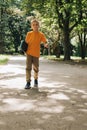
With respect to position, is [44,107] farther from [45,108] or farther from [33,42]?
[33,42]

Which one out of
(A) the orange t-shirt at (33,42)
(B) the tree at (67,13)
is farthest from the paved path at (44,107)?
(B) the tree at (67,13)

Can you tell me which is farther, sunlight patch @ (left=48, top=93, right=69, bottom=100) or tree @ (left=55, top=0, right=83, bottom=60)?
tree @ (left=55, top=0, right=83, bottom=60)

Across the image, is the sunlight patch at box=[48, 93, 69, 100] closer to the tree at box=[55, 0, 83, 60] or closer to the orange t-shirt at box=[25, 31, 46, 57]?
the orange t-shirt at box=[25, 31, 46, 57]

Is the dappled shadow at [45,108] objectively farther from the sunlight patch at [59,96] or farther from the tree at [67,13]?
the tree at [67,13]

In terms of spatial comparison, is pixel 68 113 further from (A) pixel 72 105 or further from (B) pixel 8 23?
(B) pixel 8 23

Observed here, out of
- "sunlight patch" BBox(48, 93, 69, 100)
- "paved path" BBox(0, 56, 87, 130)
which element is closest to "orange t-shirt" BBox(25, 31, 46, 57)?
"paved path" BBox(0, 56, 87, 130)

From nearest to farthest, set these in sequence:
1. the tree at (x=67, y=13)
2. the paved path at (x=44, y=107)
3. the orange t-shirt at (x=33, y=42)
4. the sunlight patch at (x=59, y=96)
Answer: the paved path at (x=44, y=107) < the sunlight patch at (x=59, y=96) < the orange t-shirt at (x=33, y=42) < the tree at (x=67, y=13)

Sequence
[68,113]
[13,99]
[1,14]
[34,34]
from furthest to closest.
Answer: [1,14] < [34,34] < [13,99] < [68,113]

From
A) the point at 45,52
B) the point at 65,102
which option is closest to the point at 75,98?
the point at 65,102

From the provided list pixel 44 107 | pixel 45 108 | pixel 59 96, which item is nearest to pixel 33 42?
pixel 59 96

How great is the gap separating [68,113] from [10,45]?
63386 mm

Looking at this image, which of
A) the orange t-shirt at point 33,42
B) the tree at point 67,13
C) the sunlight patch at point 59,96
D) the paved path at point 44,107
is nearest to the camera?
the paved path at point 44,107

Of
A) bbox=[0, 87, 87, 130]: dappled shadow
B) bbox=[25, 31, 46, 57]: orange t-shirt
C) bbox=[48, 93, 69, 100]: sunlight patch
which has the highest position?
bbox=[25, 31, 46, 57]: orange t-shirt

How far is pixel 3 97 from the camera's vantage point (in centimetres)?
923
